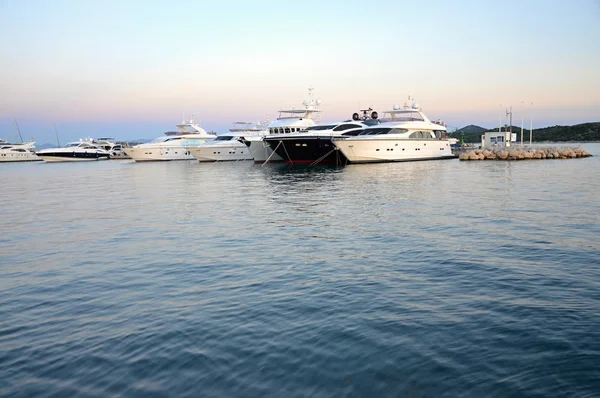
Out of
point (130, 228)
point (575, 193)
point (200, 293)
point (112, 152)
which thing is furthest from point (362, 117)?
point (112, 152)

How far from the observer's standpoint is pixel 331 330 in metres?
6.70

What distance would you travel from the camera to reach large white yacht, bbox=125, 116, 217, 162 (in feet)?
247

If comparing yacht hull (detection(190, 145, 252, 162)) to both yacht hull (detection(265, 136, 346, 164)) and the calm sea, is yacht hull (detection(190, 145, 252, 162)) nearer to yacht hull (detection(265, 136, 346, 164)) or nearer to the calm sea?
yacht hull (detection(265, 136, 346, 164))

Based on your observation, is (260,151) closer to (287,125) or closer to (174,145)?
(287,125)

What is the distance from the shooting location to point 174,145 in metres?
76.8

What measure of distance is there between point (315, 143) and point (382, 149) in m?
6.58

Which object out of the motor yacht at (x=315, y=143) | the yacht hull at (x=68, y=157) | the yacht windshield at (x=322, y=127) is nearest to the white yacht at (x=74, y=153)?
the yacht hull at (x=68, y=157)

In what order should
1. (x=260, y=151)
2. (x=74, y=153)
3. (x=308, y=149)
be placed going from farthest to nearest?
(x=74, y=153) < (x=260, y=151) < (x=308, y=149)

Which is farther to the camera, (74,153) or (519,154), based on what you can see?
(74,153)

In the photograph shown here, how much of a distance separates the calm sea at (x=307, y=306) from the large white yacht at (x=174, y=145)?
6104 cm

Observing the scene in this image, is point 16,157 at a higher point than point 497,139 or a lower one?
higher

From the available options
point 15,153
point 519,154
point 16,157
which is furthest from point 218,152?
point 16,157

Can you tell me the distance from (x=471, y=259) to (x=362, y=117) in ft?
165

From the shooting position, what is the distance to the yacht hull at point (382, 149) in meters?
45.8
